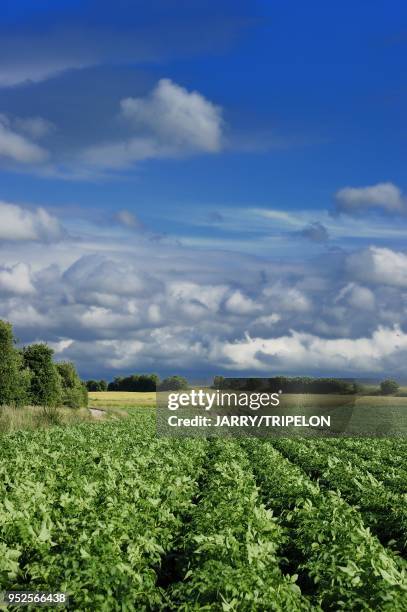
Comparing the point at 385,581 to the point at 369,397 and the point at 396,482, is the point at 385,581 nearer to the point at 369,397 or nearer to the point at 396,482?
the point at 396,482

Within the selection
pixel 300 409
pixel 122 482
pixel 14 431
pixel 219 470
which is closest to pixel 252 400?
pixel 300 409

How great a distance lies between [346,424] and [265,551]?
47.4 m

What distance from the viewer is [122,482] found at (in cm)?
1463

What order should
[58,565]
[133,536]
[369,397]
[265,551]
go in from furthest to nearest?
[369,397] → [133,536] → [265,551] → [58,565]

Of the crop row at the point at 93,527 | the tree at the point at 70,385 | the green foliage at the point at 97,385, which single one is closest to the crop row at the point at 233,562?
the crop row at the point at 93,527

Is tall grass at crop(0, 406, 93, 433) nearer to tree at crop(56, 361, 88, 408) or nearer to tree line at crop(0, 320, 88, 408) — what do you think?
tree line at crop(0, 320, 88, 408)

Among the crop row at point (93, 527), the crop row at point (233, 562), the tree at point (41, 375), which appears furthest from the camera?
the tree at point (41, 375)

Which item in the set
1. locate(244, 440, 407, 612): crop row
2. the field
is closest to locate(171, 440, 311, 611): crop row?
the field

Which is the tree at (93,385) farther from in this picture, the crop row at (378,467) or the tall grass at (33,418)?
the crop row at (378,467)

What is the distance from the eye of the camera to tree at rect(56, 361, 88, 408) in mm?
59250

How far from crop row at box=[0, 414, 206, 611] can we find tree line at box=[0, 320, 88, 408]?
24188 millimetres
